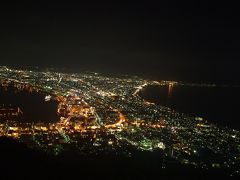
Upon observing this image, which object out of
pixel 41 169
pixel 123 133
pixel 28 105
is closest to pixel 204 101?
pixel 28 105

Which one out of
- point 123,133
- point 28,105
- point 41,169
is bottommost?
point 123,133

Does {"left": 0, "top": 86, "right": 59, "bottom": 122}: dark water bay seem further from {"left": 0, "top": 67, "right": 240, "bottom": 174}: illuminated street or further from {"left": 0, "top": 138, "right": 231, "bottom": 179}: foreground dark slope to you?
{"left": 0, "top": 138, "right": 231, "bottom": 179}: foreground dark slope

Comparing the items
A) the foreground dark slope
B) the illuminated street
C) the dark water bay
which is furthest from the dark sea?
the foreground dark slope

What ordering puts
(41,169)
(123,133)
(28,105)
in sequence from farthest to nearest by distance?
(28,105), (123,133), (41,169)

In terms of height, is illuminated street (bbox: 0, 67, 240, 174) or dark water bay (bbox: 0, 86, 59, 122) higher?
dark water bay (bbox: 0, 86, 59, 122)

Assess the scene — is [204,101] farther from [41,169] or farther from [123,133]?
[41,169]

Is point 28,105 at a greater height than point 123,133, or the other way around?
point 28,105

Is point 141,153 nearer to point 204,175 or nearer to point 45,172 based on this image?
point 204,175

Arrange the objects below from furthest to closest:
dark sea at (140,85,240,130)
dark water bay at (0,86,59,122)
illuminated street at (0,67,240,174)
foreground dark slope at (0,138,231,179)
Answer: dark sea at (140,85,240,130), dark water bay at (0,86,59,122), illuminated street at (0,67,240,174), foreground dark slope at (0,138,231,179)

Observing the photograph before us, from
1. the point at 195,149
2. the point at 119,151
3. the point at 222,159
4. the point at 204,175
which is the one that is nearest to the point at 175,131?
the point at 195,149
